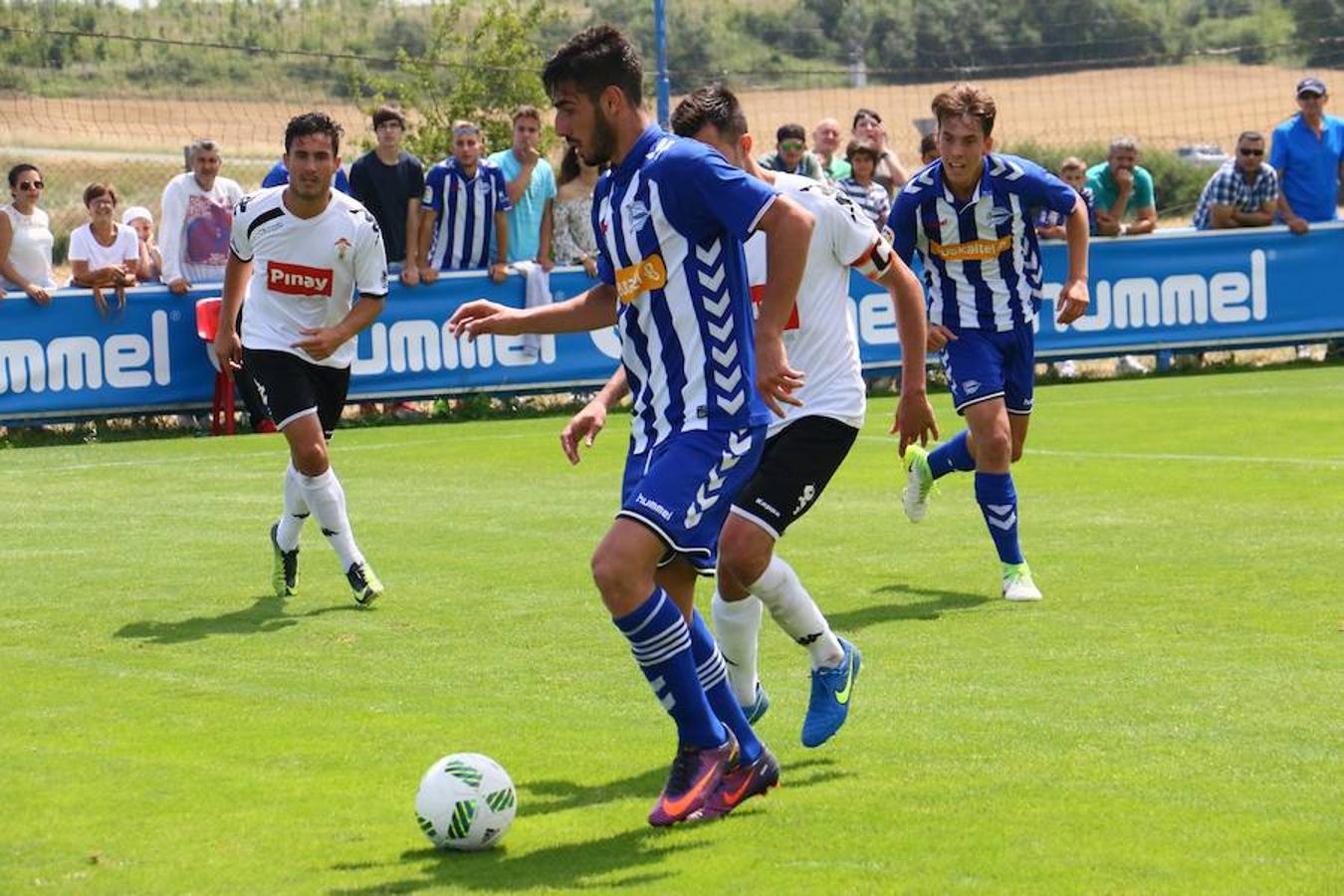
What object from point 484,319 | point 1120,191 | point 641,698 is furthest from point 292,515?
point 1120,191

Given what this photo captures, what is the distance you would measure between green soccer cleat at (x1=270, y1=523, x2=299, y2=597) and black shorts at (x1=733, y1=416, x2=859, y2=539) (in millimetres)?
3713

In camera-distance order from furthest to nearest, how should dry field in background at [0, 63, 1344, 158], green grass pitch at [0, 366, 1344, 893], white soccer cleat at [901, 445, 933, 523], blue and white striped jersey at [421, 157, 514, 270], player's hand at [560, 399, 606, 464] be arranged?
dry field in background at [0, 63, 1344, 158]
blue and white striped jersey at [421, 157, 514, 270]
white soccer cleat at [901, 445, 933, 523]
player's hand at [560, 399, 606, 464]
green grass pitch at [0, 366, 1344, 893]

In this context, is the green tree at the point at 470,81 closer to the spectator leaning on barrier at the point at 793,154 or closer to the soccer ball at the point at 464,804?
the spectator leaning on barrier at the point at 793,154

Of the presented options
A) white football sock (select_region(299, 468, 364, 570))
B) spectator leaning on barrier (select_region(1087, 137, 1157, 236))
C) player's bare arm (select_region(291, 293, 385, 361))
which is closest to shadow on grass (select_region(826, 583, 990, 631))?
white football sock (select_region(299, 468, 364, 570))

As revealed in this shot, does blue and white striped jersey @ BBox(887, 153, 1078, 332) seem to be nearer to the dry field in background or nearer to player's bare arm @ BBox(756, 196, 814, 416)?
player's bare arm @ BBox(756, 196, 814, 416)

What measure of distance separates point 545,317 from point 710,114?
87 centimetres

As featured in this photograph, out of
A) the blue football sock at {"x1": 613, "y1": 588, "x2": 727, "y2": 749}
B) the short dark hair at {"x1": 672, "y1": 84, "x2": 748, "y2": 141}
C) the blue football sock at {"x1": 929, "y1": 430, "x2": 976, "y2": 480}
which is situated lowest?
the blue football sock at {"x1": 929, "y1": 430, "x2": 976, "y2": 480}

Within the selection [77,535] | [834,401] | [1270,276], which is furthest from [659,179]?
[1270,276]

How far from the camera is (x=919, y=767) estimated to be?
20.6ft

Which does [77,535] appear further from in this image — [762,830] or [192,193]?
[762,830]

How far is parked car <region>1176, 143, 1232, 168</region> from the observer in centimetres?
4160

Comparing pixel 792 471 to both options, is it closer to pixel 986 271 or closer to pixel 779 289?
pixel 779 289

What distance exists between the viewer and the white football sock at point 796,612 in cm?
671

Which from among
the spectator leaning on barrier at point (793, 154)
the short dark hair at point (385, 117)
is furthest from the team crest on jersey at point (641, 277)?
the spectator leaning on barrier at point (793, 154)
